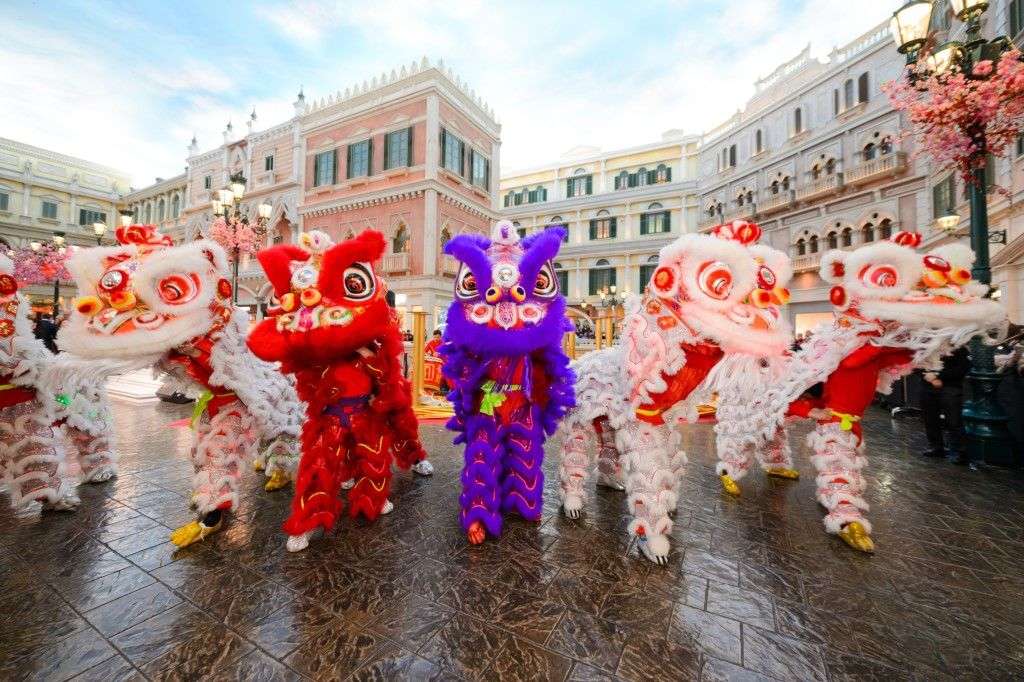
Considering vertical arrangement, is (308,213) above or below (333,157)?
below

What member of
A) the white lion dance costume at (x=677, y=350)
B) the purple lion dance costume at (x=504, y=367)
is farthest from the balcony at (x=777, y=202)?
the purple lion dance costume at (x=504, y=367)

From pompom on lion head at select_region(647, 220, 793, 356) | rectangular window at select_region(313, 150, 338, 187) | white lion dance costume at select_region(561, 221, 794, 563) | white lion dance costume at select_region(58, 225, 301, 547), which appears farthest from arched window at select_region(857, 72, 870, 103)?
white lion dance costume at select_region(58, 225, 301, 547)

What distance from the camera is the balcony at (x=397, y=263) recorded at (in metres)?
15.0

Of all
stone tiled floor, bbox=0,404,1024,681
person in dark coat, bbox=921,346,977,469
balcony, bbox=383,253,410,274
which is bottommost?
stone tiled floor, bbox=0,404,1024,681

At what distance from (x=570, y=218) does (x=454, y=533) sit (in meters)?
25.6

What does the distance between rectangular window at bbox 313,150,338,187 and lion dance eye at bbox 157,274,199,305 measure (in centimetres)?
1673

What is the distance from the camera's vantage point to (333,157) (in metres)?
16.9

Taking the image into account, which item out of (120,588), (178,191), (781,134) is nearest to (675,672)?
(120,588)

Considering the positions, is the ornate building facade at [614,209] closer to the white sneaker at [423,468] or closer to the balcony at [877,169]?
the balcony at [877,169]

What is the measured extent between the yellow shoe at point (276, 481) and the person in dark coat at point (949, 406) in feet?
19.6

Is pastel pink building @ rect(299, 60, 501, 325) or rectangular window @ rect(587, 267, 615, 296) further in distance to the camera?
→ rectangular window @ rect(587, 267, 615, 296)

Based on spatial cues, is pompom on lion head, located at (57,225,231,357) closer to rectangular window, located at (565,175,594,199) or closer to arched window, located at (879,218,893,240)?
arched window, located at (879,218,893,240)

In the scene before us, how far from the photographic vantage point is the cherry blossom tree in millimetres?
3414

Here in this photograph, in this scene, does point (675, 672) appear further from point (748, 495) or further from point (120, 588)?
point (120, 588)
